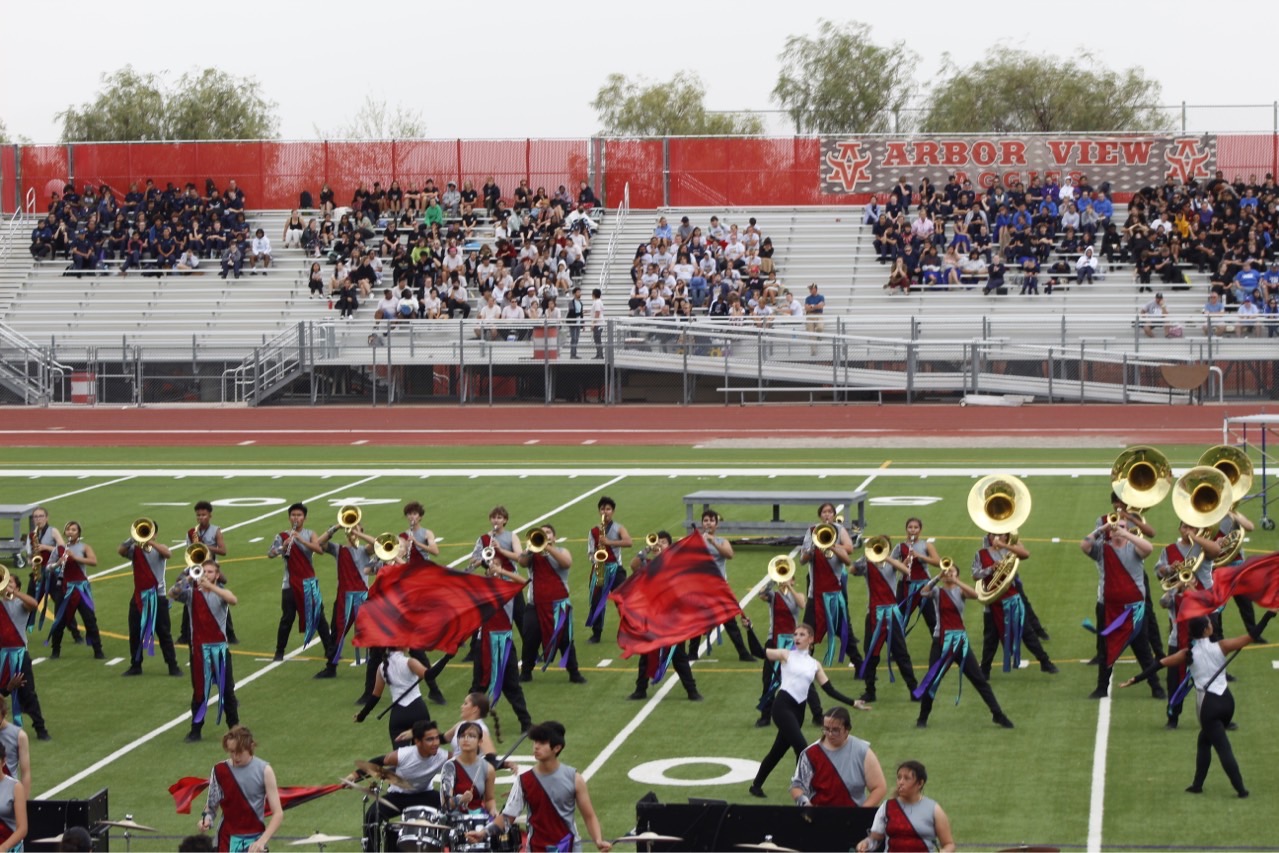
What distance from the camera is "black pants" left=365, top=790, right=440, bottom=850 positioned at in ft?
33.3

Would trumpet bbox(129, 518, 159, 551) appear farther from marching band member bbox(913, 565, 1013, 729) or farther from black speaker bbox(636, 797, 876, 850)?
black speaker bbox(636, 797, 876, 850)

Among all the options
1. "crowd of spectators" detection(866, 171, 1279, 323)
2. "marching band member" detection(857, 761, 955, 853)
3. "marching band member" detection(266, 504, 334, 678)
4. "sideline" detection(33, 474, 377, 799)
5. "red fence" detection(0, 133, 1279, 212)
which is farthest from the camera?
"red fence" detection(0, 133, 1279, 212)

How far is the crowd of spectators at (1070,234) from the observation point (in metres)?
43.2

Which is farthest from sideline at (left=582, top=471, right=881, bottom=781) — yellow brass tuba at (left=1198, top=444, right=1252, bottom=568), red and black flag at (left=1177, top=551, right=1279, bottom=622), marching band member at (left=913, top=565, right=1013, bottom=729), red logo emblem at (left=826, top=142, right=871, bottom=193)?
red logo emblem at (left=826, top=142, right=871, bottom=193)

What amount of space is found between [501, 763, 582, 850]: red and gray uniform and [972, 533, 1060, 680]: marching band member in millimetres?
5807

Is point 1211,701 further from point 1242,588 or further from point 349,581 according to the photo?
point 349,581

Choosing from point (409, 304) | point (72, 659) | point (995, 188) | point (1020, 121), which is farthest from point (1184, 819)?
point (1020, 121)

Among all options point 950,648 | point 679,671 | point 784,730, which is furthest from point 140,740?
point 950,648

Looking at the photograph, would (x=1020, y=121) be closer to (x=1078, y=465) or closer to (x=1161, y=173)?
(x=1161, y=173)

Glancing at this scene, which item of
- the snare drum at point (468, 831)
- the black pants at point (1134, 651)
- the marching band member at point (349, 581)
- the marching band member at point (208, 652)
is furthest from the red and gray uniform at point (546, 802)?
the marching band member at point (349, 581)

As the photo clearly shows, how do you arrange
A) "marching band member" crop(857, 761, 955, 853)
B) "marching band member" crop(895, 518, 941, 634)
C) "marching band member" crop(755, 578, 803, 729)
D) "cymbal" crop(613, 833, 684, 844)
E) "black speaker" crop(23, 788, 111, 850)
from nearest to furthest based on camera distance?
"marching band member" crop(857, 761, 955, 853) → "cymbal" crop(613, 833, 684, 844) → "black speaker" crop(23, 788, 111, 850) → "marching band member" crop(755, 578, 803, 729) → "marching band member" crop(895, 518, 941, 634)

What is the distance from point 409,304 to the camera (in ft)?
144

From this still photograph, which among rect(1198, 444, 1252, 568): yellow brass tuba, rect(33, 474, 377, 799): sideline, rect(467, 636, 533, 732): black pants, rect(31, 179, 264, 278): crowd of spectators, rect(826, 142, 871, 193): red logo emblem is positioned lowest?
rect(33, 474, 377, 799): sideline

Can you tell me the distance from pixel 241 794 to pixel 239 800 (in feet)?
0.13
